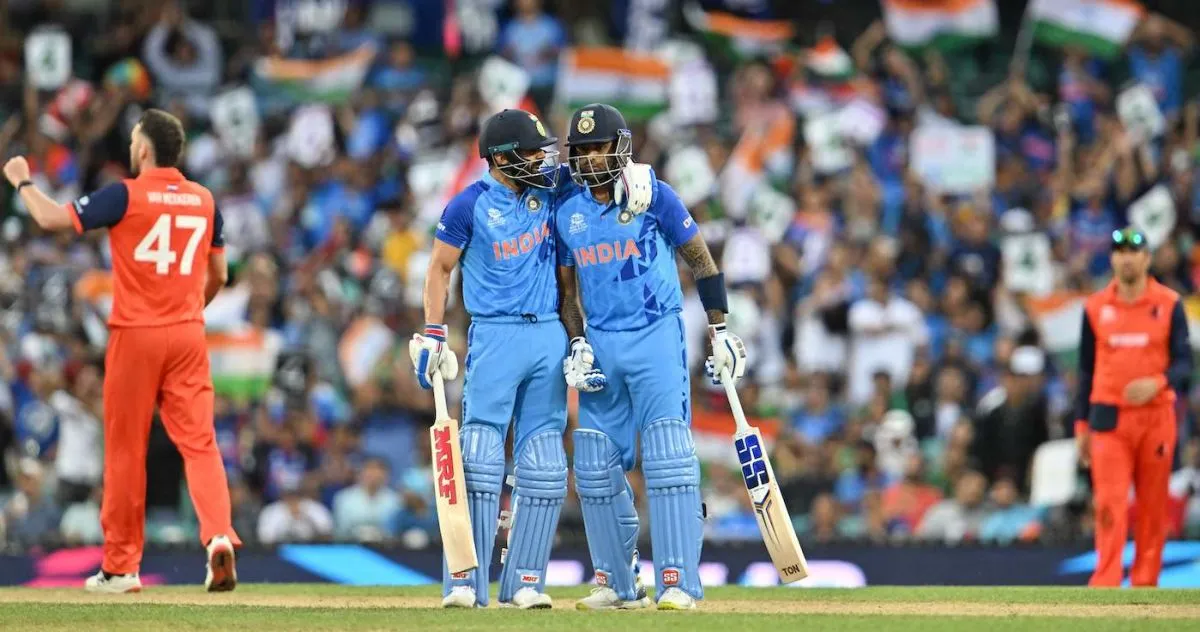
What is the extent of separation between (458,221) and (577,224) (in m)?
0.57

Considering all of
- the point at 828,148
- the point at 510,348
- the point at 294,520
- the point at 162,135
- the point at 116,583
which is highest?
the point at 828,148

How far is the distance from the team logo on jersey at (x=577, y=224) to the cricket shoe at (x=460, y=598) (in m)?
1.75

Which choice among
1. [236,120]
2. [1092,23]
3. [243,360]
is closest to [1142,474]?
[1092,23]

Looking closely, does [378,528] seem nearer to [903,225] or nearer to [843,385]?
[843,385]

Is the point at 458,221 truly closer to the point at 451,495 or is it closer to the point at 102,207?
Answer: the point at 451,495

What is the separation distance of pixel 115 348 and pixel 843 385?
7.62 meters

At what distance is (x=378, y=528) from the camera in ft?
50.5

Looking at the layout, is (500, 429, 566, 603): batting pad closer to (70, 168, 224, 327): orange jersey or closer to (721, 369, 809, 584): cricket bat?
(721, 369, 809, 584): cricket bat

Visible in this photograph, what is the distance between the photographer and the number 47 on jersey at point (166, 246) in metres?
10.1

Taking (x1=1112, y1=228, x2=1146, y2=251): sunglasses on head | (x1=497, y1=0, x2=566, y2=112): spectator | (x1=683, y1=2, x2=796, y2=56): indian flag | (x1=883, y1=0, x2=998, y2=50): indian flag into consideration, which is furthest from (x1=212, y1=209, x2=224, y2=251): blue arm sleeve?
(x1=883, y1=0, x2=998, y2=50): indian flag

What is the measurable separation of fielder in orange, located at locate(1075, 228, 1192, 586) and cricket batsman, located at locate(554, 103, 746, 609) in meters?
4.14

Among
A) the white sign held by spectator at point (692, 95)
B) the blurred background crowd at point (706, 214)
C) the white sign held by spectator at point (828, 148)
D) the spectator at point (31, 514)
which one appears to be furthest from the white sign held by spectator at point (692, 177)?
the spectator at point (31, 514)

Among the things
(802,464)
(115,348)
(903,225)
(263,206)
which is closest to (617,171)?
(115,348)

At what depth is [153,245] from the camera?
33.4 feet
